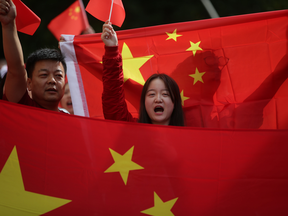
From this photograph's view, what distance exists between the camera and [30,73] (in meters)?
2.41

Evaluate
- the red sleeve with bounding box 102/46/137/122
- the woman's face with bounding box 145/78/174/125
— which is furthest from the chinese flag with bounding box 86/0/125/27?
the woman's face with bounding box 145/78/174/125

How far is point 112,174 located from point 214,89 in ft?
4.25

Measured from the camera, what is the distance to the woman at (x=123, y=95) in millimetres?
2324

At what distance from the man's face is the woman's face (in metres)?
0.67

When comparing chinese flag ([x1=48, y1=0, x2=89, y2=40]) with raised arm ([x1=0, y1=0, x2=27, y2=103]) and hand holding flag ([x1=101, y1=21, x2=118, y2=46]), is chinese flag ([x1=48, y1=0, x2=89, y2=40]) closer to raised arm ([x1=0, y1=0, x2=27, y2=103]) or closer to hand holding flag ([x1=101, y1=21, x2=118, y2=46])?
hand holding flag ([x1=101, y1=21, x2=118, y2=46])

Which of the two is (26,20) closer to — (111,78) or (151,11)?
(111,78)

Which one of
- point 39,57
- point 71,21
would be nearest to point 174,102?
point 39,57

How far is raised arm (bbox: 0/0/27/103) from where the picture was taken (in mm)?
1982

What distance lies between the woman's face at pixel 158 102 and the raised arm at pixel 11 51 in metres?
0.91

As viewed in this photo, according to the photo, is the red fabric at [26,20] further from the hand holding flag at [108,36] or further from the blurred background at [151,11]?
the blurred background at [151,11]

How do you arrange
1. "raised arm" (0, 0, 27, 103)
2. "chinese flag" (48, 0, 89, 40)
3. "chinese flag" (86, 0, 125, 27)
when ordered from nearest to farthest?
1. "raised arm" (0, 0, 27, 103)
2. "chinese flag" (86, 0, 125, 27)
3. "chinese flag" (48, 0, 89, 40)

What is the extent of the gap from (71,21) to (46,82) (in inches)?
117

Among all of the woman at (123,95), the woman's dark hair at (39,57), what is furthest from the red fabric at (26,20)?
the woman at (123,95)

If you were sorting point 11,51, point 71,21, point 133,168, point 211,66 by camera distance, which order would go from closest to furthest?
1. point 133,168
2. point 11,51
3. point 211,66
4. point 71,21
